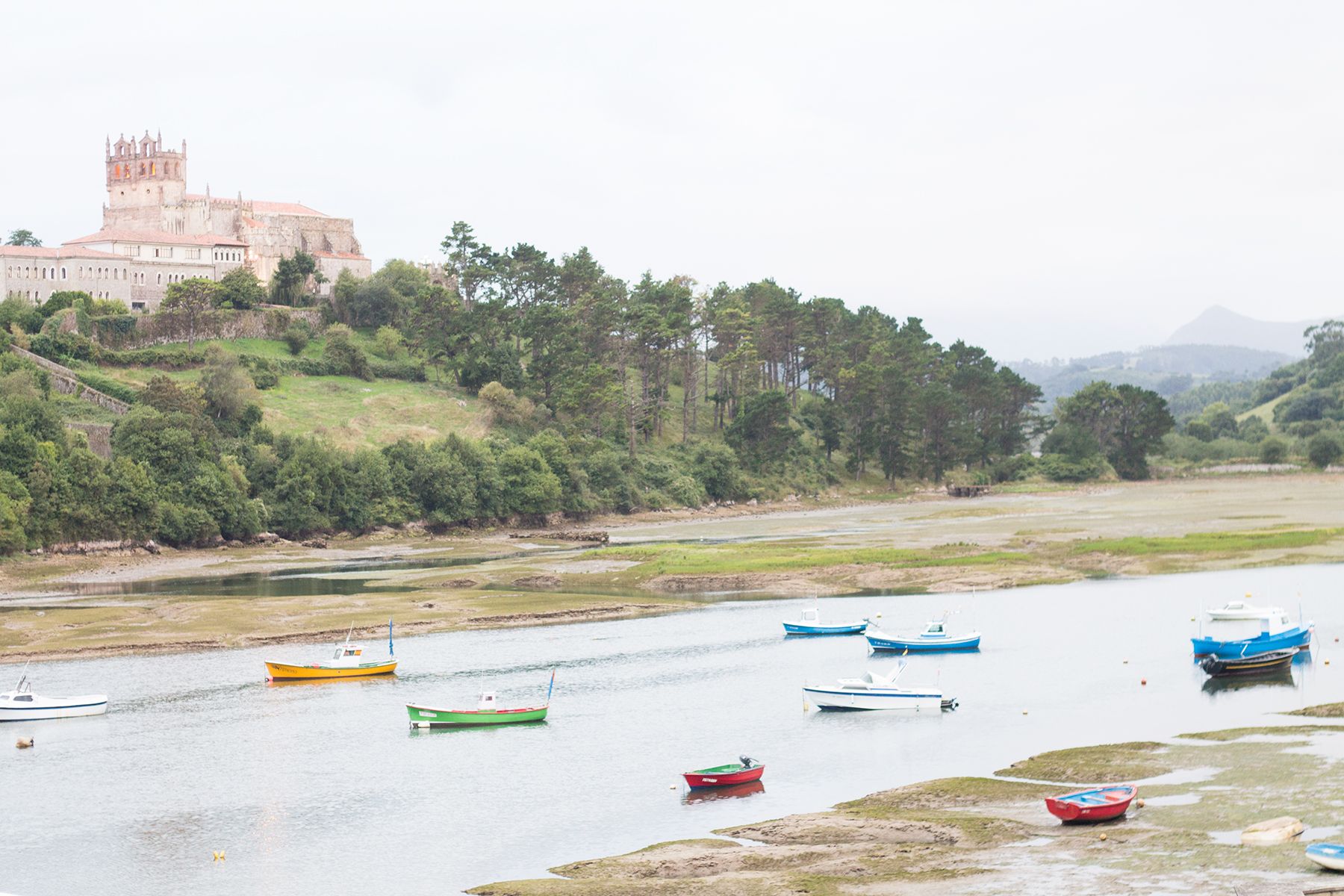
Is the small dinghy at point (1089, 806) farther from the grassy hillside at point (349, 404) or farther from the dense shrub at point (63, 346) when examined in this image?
the dense shrub at point (63, 346)

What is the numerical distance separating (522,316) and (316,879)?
494 feet

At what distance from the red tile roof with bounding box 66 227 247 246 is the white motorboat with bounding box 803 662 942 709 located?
13432 cm

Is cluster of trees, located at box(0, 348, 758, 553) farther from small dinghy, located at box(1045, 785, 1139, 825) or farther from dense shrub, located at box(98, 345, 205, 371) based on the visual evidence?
small dinghy, located at box(1045, 785, 1139, 825)

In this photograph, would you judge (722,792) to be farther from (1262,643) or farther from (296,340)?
(296,340)

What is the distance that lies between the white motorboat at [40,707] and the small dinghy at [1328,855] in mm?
43746

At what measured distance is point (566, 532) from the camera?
131 metres

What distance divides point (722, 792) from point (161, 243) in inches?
5724

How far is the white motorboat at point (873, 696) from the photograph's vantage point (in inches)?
2116

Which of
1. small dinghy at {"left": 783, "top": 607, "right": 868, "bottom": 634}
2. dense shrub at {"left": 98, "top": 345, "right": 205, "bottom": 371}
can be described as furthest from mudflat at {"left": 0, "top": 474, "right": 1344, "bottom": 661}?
dense shrub at {"left": 98, "top": 345, "right": 205, "bottom": 371}

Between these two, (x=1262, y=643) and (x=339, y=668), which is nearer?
(x=1262, y=643)

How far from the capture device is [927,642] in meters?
65.6

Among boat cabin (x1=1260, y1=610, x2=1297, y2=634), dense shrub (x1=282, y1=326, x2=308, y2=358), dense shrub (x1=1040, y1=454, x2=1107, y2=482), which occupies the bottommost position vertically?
boat cabin (x1=1260, y1=610, x2=1297, y2=634)

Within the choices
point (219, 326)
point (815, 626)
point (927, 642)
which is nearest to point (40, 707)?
point (815, 626)

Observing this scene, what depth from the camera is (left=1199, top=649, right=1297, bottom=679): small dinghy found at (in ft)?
185
